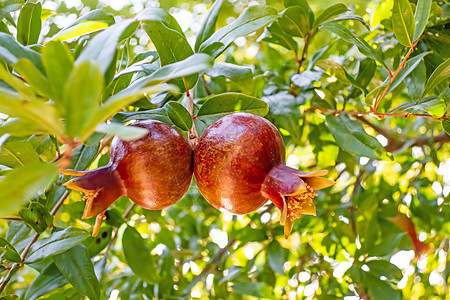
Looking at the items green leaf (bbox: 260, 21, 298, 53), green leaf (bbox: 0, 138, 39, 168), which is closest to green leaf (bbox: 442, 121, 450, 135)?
green leaf (bbox: 260, 21, 298, 53)

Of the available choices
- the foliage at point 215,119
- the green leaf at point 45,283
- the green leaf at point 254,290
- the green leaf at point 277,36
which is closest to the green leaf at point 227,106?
the foliage at point 215,119

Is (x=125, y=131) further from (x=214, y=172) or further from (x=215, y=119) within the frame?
(x=215, y=119)

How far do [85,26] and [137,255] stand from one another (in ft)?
1.86

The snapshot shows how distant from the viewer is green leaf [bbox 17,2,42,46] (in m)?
0.86

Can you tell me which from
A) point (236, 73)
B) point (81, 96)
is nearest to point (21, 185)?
point (81, 96)

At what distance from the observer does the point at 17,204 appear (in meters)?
0.38

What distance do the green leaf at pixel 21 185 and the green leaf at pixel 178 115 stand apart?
338 millimetres

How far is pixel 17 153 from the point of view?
773 millimetres

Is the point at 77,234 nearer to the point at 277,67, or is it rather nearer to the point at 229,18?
the point at 277,67

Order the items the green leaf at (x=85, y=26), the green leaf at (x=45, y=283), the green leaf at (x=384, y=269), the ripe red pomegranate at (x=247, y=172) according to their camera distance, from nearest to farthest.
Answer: the ripe red pomegranate at (x=247, y=172), the green leaf at (x=85, y=26), the green leaf at (x=45, y=283), the green leaf at (x=384, y=269)

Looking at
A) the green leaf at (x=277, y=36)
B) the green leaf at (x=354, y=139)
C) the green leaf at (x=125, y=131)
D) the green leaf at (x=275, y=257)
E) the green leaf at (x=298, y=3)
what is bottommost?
the green leaf at (x=275, y=257)

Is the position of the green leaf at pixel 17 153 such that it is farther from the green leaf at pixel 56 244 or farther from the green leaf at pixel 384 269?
the green leaf at pixel 384 269

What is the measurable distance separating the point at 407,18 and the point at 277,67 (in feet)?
1.93

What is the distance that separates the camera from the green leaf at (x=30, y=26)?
0.86m
